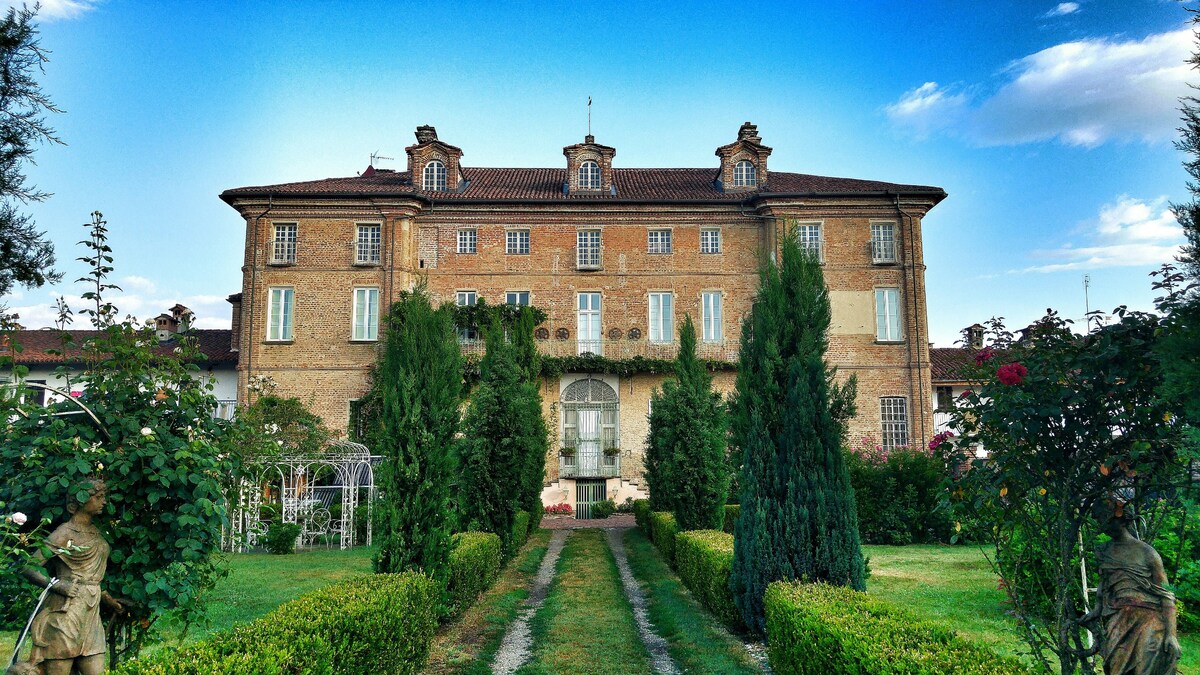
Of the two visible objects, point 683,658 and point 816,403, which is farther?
point 816,403

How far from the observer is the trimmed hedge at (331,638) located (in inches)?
173

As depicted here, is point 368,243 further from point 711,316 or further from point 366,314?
point 711,316

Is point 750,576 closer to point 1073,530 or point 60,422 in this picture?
point 1073,530

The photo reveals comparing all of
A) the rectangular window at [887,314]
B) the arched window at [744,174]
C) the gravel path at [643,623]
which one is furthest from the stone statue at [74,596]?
the arched window at [744,174]

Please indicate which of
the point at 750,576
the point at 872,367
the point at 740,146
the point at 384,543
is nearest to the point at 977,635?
the point at 750,576

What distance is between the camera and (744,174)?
2980cm

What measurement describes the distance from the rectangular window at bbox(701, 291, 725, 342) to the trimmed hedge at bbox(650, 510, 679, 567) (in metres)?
11.3

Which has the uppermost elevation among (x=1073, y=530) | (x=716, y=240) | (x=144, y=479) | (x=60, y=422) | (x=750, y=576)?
(x=716, y=240)

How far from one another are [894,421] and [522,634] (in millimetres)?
21682

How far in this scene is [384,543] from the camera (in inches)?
347

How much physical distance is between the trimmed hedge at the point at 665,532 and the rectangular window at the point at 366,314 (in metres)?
14.1

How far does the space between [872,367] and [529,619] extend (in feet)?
68.6

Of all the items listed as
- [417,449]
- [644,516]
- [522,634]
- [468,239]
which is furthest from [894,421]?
[417,449]

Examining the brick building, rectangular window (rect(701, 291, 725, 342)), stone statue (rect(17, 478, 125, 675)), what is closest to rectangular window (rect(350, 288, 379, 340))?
the brick building
